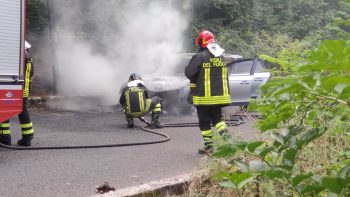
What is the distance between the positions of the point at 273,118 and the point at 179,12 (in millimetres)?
16336

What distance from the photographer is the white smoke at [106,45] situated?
1531 cm

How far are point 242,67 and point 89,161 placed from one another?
7.42 metres

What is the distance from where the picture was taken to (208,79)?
6.91 meters

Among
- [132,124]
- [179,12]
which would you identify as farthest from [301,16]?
[132,124]

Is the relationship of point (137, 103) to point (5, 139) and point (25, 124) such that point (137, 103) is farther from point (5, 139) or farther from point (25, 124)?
point (5, 139)

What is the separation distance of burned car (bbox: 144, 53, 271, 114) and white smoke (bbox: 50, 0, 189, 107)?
2639 millimetres

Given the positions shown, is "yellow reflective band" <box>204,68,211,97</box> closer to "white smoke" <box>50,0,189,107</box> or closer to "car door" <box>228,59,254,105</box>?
"car door" <box>228,59,254,105</box>

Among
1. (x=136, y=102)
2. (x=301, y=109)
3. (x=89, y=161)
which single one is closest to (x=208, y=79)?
(x=89, y=161)

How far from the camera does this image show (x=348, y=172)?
1457 millimetres

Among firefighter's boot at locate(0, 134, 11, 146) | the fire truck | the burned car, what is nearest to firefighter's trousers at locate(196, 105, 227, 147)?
the fire truck

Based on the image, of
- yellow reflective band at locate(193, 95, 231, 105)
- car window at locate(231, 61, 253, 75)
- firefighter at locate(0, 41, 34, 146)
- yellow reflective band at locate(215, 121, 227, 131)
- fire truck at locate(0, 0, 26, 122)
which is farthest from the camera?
car window at locate(231, 61, 253, 75)

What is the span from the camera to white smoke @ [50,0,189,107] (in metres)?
15.3

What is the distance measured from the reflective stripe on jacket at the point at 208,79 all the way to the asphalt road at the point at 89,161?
0.53 m

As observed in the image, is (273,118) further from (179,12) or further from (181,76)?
(179,12)
